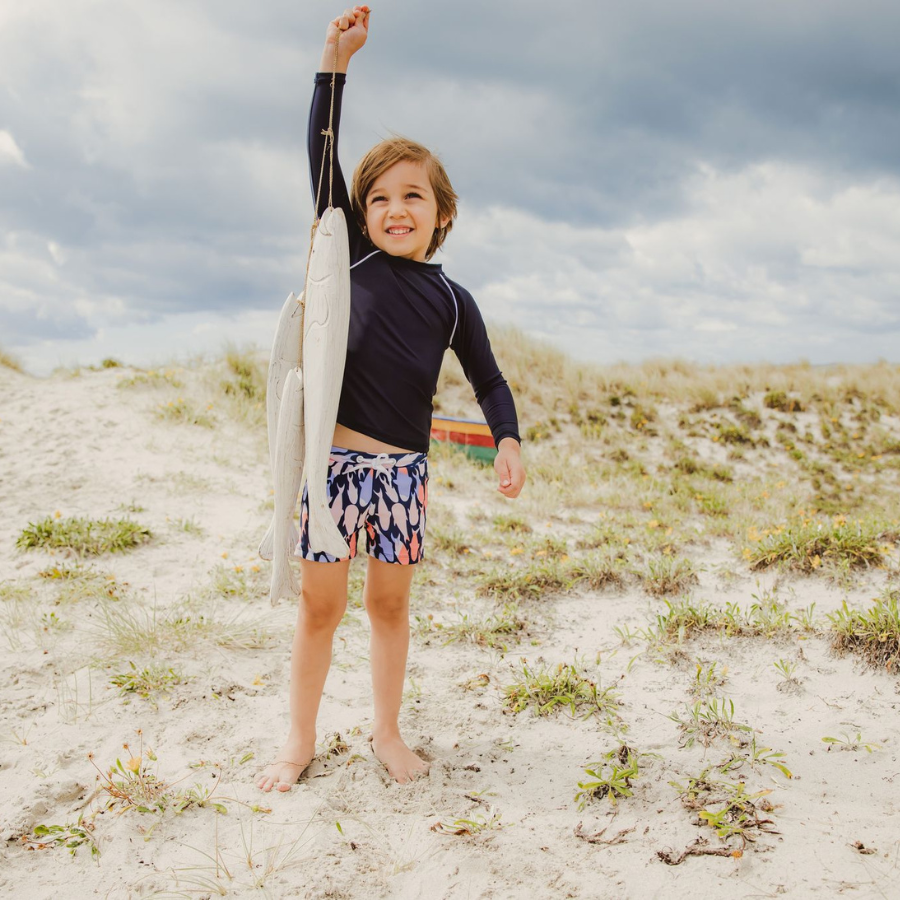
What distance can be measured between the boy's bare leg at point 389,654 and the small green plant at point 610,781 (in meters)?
0.56

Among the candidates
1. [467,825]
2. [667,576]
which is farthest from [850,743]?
[667,576]

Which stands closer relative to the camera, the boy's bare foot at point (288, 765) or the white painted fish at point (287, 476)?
the white painted fish at point (287, 476)

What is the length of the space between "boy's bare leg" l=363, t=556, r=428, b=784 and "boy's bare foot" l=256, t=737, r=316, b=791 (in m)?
0.25

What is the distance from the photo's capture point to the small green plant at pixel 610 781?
7.30ft

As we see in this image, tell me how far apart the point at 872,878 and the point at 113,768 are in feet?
7.50

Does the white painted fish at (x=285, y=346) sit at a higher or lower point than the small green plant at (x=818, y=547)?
higher

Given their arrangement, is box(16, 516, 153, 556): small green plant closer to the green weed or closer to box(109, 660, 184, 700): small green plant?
box(109, 660, 184, 700): small green plant

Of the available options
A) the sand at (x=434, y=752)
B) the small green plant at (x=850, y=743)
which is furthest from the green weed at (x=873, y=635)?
the small green plant at (x=850, y=743)

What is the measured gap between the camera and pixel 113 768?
2.35 metres

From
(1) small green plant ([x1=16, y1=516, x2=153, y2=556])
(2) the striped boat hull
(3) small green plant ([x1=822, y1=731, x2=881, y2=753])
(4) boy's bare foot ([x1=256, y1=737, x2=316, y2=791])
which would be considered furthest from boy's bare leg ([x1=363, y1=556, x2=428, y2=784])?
(2) the striped boat hull

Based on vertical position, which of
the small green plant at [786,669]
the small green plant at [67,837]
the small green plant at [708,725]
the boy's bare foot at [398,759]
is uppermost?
the small green plant at [786,669]

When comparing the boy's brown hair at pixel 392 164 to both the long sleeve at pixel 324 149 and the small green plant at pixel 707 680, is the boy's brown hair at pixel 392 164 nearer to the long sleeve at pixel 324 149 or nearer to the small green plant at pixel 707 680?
the long sleeve at pixel 324 149

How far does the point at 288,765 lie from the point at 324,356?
141 centimetres

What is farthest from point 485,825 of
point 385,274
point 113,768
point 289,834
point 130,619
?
point 130,619
